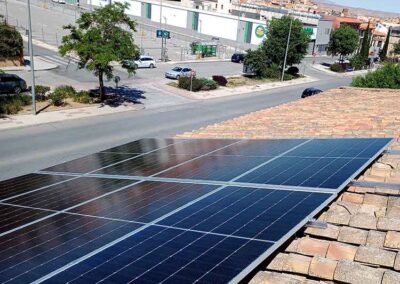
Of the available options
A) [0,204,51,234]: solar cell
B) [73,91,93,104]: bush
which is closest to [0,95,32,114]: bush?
[73,91,93,104]: bush

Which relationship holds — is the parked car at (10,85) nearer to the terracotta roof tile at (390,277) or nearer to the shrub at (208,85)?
the shrub at (208,85)

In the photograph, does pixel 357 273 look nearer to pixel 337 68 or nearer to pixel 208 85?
pixel 208 85

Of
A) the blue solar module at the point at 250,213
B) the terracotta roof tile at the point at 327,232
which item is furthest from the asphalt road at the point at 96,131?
the terracotta roof tile at the point at 327,232

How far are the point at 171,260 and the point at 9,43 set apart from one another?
47797 mm

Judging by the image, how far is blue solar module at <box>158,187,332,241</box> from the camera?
6.13 metres

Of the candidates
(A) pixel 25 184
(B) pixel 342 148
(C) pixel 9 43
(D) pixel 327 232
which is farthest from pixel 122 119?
(D) pixel 327 232

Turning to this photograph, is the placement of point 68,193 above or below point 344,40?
below

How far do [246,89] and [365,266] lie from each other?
46.7m

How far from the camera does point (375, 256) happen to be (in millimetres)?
5656

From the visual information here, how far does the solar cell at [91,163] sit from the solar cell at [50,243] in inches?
190

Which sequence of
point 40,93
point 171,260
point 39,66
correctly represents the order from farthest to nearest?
point 39,66 → point 40,93 → point 171,260

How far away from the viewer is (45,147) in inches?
1015

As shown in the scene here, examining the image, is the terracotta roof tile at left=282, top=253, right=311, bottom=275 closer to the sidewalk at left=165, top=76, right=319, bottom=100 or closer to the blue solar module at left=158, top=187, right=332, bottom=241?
the blue solar module at left=158, top=187, right=332, bottom=241

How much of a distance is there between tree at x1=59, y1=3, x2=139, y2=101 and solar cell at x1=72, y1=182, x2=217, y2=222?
2509 cm
